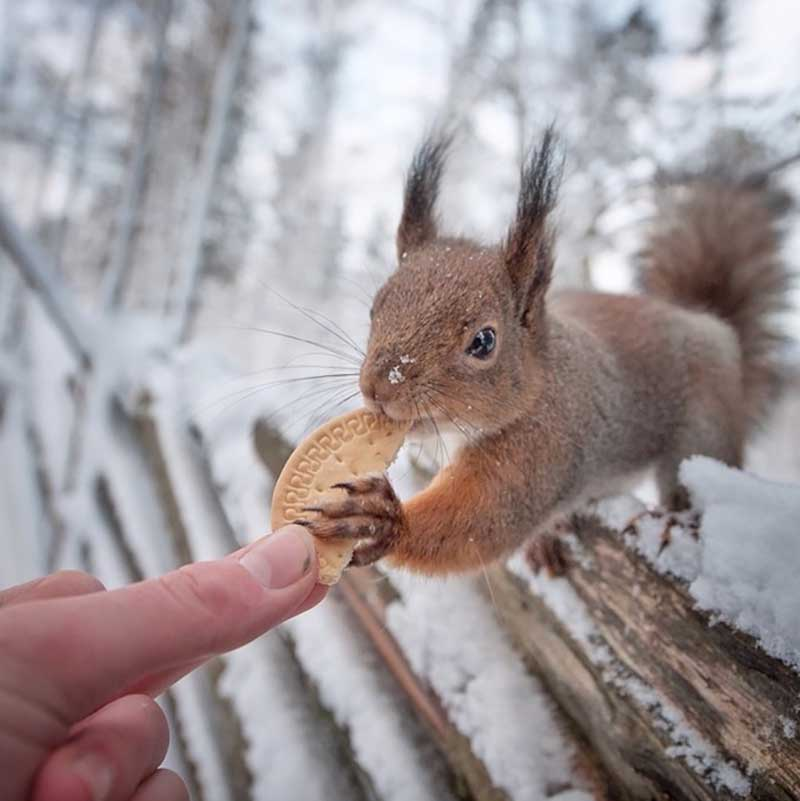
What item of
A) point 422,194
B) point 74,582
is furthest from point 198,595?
point 422,194

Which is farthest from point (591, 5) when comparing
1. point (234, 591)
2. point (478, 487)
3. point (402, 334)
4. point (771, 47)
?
point (234, 591)

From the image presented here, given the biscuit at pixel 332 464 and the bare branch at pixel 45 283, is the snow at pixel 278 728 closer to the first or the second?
Result: the biscuit at pixel 332 464

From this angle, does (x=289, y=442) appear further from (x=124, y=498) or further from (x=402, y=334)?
(x=124, y=498)

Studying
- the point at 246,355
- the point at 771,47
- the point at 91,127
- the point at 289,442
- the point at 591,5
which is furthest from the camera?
the point at 246,355

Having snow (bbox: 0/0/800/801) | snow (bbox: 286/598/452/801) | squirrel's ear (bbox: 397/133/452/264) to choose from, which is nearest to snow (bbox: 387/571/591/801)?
snow (bbox: 0/0/800/801)

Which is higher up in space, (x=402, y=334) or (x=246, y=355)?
(x=246, y=355)

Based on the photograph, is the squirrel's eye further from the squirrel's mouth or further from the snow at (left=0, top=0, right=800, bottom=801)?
the snow at (left=0, top=0, right=800, bottom=801)

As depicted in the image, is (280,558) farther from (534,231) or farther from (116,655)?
(534,231)

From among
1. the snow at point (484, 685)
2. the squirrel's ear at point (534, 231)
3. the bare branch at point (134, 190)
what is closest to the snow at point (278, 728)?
the snow at point (484, 685)
